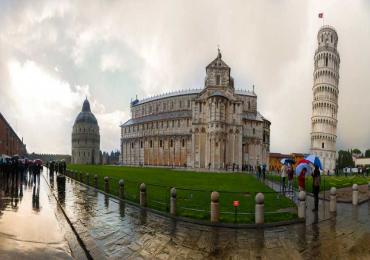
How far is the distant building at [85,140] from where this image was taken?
14950 cm

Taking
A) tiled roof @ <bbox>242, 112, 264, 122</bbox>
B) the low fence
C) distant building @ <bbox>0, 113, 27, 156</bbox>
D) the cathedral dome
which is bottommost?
the low fence

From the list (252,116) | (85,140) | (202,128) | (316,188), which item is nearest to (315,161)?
(316,188)

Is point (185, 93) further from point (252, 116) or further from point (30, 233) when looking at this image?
point (30, 233)

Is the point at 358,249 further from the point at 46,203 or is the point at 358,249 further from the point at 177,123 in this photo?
the point at 177,123

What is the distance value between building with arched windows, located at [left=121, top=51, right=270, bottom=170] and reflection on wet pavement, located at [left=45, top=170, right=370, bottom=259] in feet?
203

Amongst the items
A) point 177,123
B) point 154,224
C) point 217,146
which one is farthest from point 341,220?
point 177,123

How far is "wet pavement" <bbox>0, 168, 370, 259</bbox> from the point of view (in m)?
8.89

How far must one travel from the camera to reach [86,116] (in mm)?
153625

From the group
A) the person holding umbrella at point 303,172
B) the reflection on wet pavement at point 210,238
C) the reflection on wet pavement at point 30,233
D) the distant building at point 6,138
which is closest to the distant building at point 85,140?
the distant building at point 6,138

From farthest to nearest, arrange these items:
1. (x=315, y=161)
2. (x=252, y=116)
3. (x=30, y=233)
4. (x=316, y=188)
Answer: (x=252, y=116) < (x=315, y=161) < (x=316, y=188) < (x=30, y=233)

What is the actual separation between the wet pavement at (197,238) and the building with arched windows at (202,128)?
61698mm

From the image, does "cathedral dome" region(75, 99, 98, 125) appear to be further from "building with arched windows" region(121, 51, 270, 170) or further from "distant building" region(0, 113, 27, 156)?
"distant building" region(0, 113, 27, 156)

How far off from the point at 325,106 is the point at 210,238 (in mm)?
107981

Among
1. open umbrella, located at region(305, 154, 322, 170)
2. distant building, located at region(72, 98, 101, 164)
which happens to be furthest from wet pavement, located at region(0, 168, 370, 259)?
distant building, located at region(72, 98, 101, 164)
